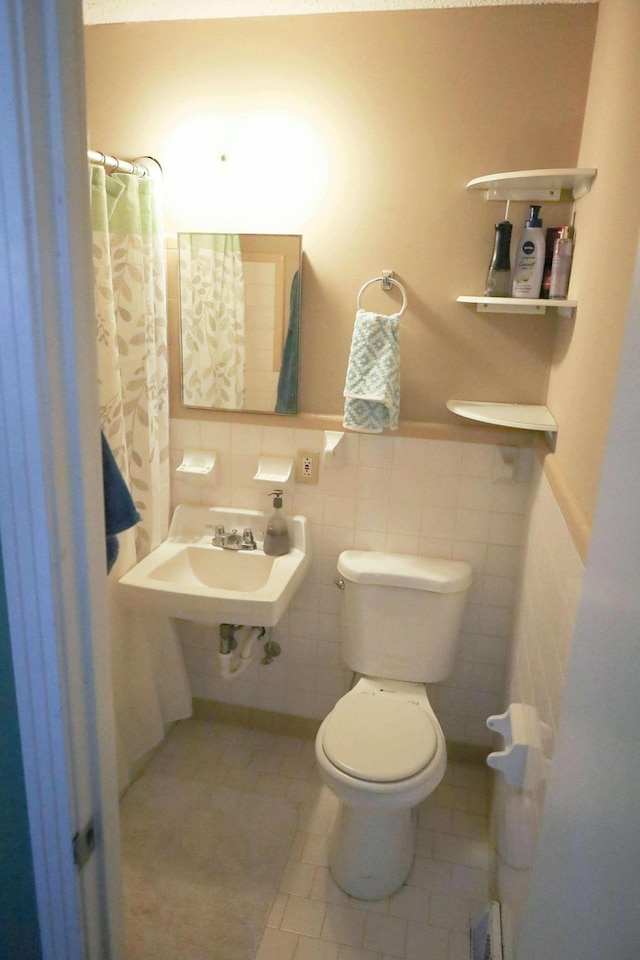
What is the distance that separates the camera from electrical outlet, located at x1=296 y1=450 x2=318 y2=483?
221cm

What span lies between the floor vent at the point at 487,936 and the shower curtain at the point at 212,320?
5.54ft

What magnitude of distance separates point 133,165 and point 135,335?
504 mm

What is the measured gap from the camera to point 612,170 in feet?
4.61

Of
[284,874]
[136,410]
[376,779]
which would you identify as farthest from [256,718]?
[136,410]

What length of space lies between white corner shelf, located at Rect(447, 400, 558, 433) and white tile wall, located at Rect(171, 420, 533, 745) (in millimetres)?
148

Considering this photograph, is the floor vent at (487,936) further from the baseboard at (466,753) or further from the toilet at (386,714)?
the baseboard at (466,753)

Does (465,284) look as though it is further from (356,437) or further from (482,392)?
(356,437)

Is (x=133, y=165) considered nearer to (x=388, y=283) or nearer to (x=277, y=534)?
(x=388, y=283)

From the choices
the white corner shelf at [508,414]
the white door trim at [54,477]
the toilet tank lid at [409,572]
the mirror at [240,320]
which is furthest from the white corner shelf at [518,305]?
the white door trim at [54,477]

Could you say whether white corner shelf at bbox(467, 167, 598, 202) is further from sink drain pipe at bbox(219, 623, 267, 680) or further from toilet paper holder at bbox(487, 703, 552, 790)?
sink drain pipe at bbox(219, 623, 267, 680)

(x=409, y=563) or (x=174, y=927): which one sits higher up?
(x=409, y=563)

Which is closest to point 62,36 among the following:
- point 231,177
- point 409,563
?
point 231,177

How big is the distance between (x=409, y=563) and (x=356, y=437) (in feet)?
1.54

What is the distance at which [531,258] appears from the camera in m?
1.82
